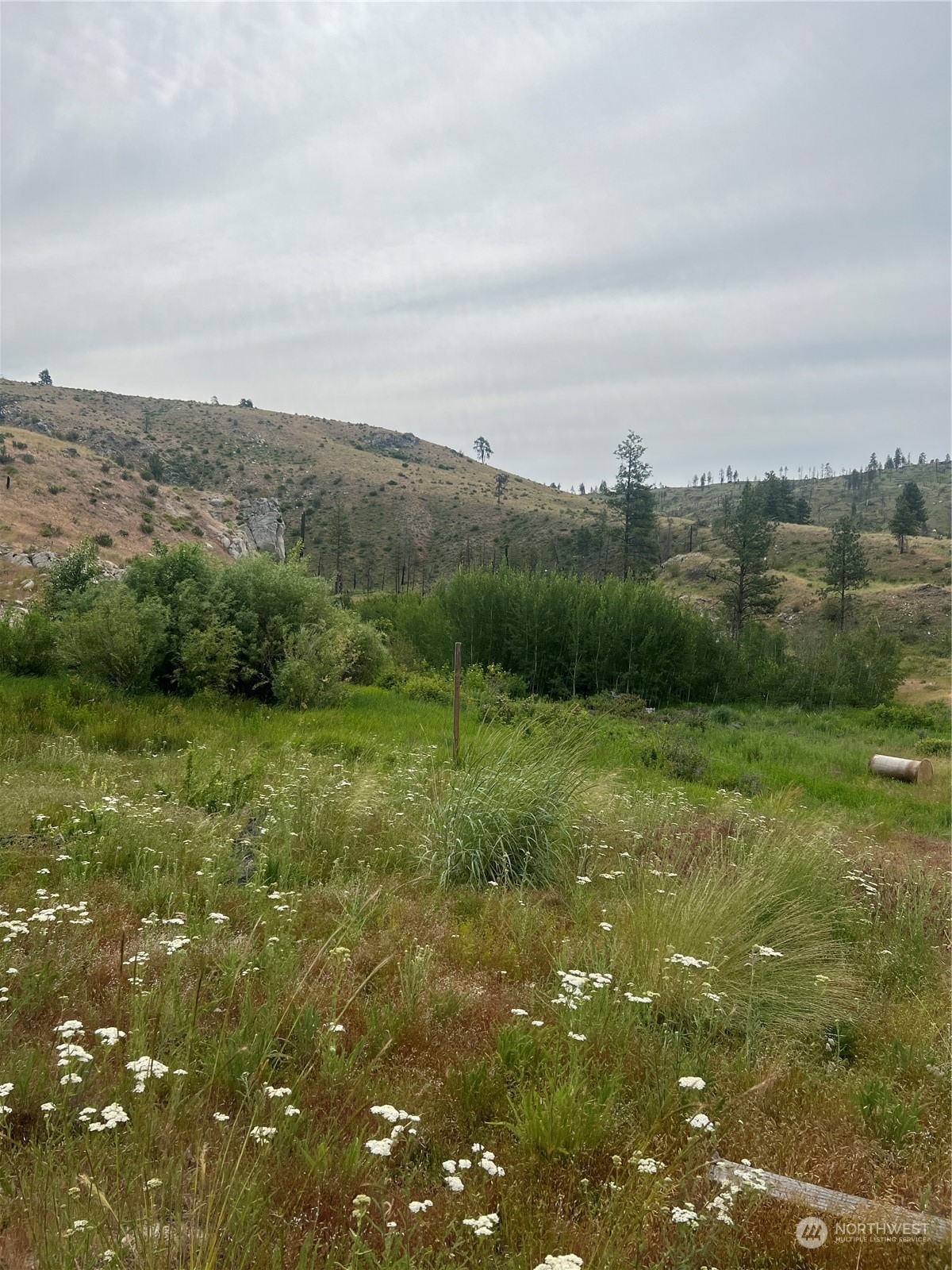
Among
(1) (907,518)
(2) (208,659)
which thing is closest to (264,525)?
(2) (208,659)

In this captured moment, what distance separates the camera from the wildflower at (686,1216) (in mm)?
2168

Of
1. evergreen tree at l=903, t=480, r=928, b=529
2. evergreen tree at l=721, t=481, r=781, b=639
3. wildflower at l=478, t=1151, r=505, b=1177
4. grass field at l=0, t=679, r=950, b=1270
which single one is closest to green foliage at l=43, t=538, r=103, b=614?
grass field at l=0, t=679, r=950, b=1270

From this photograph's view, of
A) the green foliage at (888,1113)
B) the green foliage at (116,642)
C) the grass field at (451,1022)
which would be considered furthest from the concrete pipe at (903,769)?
the green foliage at (116,642)

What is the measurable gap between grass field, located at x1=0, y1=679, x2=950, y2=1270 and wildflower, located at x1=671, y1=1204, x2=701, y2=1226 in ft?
0.19

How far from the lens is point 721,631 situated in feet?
111

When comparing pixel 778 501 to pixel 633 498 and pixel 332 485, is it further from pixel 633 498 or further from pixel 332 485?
pixel 332 485

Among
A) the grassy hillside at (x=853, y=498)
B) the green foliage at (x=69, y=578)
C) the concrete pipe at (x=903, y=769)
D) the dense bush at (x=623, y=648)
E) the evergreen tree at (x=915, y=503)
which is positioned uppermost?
the grassy hillside at (x=853, y=498)

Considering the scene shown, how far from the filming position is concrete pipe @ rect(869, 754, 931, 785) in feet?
53.1

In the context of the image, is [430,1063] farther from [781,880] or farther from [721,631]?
[721,631]

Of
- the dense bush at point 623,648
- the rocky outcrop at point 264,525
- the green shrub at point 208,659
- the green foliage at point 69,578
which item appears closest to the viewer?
the green shrub at point 208,659

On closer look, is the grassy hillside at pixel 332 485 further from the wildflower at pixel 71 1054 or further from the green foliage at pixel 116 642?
the wildflower at pixel 71 1054

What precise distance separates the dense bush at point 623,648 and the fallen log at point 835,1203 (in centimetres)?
2637

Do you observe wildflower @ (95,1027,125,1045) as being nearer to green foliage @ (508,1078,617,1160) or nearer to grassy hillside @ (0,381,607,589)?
green foliage @ (508,1078,617,1160)

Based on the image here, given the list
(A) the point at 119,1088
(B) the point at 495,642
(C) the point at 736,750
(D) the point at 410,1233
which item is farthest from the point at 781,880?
(B) the point at 495,642
